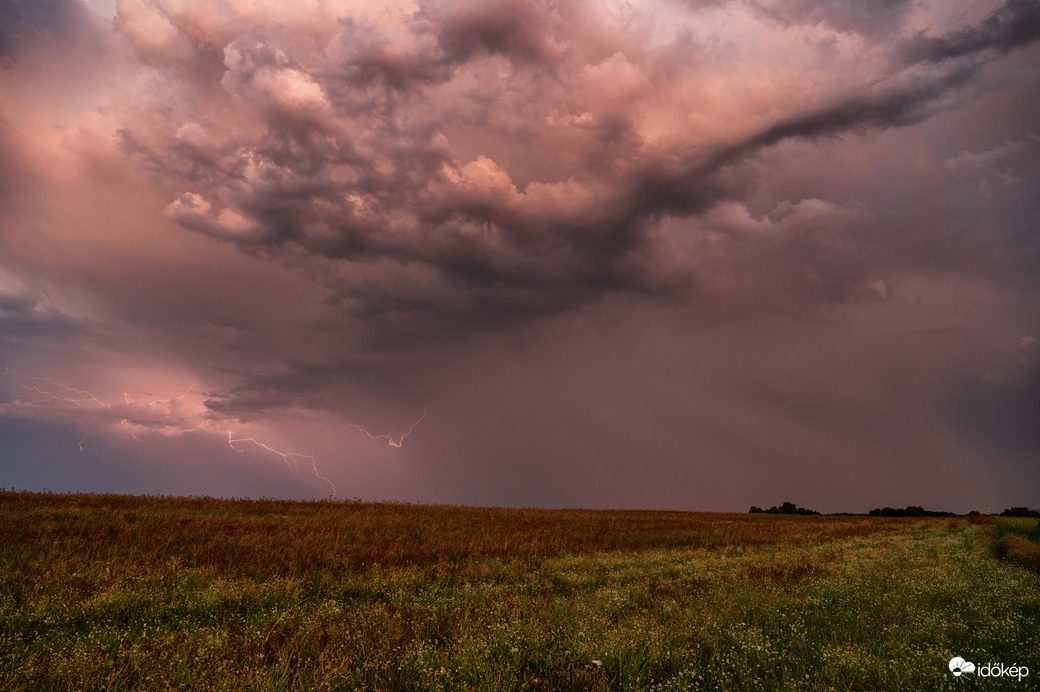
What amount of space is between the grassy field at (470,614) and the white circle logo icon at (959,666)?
13cm

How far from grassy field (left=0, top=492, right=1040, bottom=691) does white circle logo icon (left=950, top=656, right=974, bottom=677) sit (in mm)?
126

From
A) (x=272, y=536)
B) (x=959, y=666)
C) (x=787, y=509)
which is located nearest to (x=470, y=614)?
(x=959, y=666)

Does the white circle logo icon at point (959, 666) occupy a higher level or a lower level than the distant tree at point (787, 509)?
higher

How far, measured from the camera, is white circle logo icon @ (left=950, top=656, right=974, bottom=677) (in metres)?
6.05

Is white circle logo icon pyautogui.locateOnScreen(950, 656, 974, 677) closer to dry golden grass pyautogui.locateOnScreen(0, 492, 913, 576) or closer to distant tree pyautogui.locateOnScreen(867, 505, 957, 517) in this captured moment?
dry golden grass pyautogui.locateOnScreen(0, 492, 913, 576)

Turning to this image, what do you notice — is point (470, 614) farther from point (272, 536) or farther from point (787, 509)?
point (787, 509)

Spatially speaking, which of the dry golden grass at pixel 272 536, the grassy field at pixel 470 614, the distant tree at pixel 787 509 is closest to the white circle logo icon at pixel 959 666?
the grassy field at pixel 470 614

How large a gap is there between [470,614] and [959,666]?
6789mm

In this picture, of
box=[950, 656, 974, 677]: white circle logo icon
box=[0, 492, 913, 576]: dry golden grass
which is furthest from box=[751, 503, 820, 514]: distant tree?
box=[950, 656, 974, 677]: white circle logo icon

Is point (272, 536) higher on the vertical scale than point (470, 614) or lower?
lower

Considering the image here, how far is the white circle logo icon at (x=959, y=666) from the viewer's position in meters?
6.05

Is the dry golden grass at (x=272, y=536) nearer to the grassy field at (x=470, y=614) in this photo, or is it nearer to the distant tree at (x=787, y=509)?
the grassy field at (x=470, y=614)

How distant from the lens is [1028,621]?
26.7ft

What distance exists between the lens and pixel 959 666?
6.23 m
